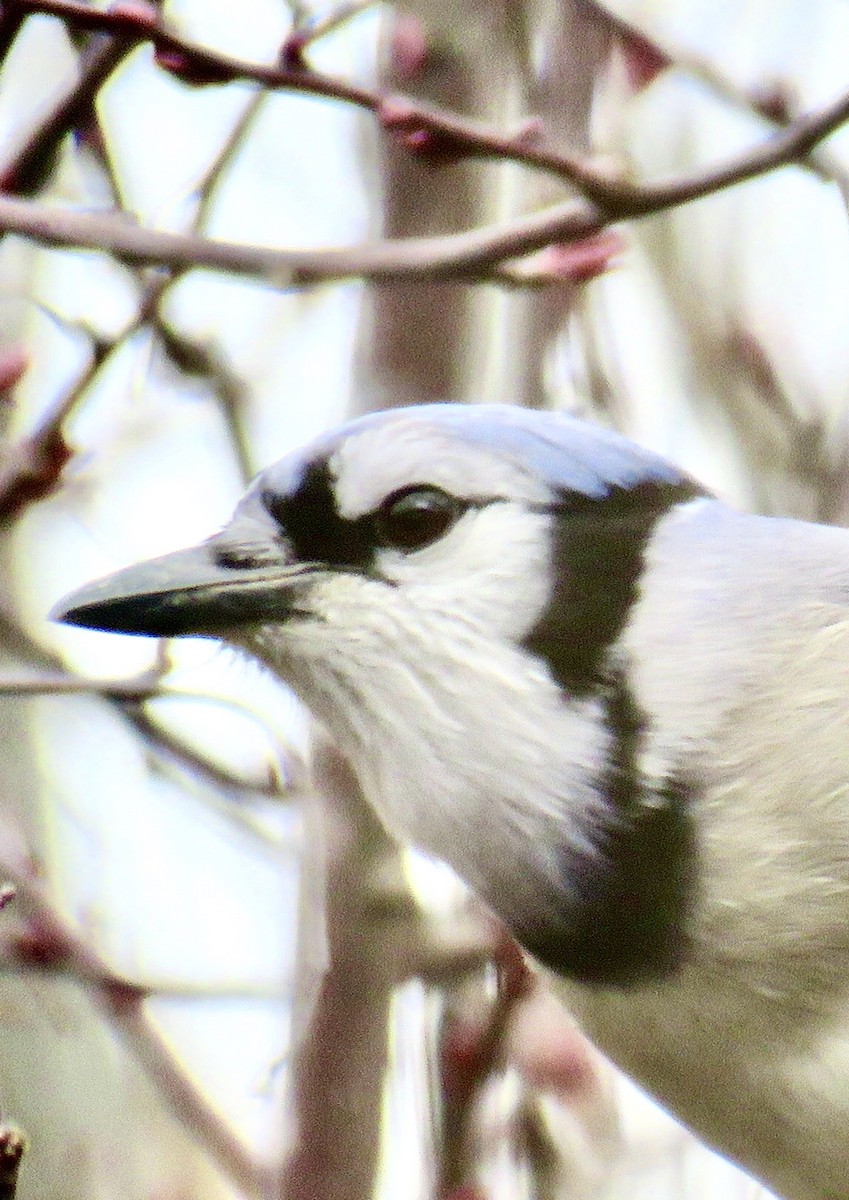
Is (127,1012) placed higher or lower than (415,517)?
lower

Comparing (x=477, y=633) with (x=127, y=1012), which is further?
(x=127, y=1012)

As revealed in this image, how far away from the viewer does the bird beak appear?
0.98 meters

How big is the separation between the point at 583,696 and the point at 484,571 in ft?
0.34

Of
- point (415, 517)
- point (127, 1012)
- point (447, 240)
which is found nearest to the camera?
point (447, 240)

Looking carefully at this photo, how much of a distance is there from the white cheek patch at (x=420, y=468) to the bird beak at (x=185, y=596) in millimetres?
72

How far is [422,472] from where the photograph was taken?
1009 mm

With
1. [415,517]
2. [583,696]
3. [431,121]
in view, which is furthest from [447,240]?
[583,696]

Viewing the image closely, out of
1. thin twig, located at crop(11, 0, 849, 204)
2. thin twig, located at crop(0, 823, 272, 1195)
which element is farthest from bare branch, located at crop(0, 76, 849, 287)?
thin twig, located at crop(0, 823, 272, 1195)

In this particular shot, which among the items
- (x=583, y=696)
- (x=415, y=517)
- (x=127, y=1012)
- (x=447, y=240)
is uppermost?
(x=447, y=240)

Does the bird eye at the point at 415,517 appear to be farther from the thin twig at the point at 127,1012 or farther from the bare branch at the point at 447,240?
the thin twig at the point at 127,1012

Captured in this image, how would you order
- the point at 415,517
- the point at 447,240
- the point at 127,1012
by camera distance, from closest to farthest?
the point at 447,240 < the point at 415,517 < the point at 127,1012

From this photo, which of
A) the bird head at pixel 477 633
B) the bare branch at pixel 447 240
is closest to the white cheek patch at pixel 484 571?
the bird head at pixel 477 633

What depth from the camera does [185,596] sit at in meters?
1.00

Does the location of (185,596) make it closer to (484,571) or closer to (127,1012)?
(484,571)
